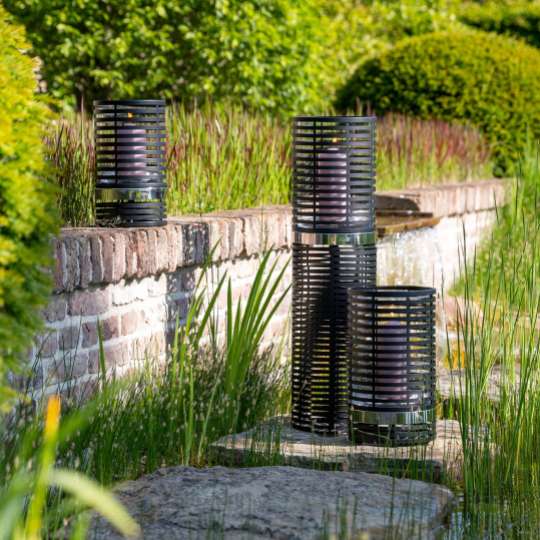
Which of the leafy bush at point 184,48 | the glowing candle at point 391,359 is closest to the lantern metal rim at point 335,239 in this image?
the glowing candle at point 391,359

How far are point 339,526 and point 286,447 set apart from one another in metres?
1.21

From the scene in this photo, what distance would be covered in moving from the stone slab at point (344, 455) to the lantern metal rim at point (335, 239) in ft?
2.77

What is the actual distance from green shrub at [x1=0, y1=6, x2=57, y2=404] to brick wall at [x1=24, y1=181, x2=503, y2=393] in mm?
738

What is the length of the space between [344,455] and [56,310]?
4.28ft

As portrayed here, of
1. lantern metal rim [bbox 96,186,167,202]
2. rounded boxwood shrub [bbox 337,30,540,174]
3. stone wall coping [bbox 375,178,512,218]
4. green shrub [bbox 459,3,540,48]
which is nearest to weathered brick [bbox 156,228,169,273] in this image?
lantern metal rim [bbox 96,186,167,202]

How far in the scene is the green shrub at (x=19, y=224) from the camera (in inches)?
125

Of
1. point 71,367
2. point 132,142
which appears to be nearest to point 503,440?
point 71,367

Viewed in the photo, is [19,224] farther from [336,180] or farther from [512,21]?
[512,21]

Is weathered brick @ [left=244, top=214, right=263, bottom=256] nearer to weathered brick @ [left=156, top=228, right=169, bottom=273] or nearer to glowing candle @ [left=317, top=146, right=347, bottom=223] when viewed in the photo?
weathered brick @ [left=156, top=228, right=169, bottom=273]

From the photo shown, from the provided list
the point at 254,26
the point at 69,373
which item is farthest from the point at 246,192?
the point at 254,26

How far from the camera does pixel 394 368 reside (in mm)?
4746

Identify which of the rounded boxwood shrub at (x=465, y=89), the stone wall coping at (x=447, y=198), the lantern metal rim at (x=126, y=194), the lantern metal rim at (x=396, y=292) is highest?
the rounded boxwood shrub at (x=465, y=89)

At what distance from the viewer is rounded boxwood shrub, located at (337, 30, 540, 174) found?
37.2 feet

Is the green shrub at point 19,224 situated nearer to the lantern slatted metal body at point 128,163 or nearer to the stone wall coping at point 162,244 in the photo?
the stone wall coping at point 162,244
